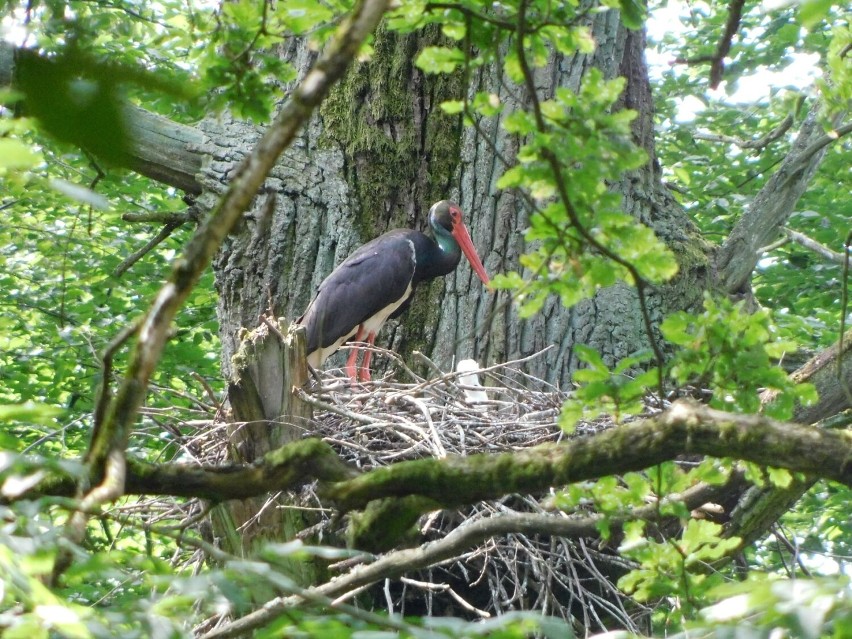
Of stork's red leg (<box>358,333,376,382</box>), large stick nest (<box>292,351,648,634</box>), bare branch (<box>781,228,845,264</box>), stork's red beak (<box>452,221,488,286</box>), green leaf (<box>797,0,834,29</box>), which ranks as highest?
stork's red beak (<box>452,221,488,286</box>)

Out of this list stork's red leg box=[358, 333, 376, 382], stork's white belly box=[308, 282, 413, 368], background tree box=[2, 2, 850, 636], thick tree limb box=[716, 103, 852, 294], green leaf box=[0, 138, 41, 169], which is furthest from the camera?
stork's white belly box=[308, 282, 413, 368]

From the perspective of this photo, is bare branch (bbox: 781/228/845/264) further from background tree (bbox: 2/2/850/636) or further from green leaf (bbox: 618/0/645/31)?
green leaf (bbox: 618/0/645/31)

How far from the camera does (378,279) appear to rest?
18.2 ft

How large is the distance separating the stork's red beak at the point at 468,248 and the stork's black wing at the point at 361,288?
0.24 meters

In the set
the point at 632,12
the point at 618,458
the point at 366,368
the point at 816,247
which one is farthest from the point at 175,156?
the point at 618,458

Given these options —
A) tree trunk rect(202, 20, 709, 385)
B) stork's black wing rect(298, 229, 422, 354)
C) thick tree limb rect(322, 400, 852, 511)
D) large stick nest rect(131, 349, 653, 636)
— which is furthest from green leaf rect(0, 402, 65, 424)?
stork's black wing rect(298, 229, 422, 354)

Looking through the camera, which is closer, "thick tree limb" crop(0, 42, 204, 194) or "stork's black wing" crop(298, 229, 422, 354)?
"thick tree limb" crop(0, 42, 204, 194)

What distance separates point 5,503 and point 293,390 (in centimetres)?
187

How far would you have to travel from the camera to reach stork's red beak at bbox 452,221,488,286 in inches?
209

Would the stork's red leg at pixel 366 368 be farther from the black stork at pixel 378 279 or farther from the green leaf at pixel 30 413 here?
the green leaf at pixel 30 413

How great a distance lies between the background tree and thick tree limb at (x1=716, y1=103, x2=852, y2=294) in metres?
0.01

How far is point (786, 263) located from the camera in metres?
7.32

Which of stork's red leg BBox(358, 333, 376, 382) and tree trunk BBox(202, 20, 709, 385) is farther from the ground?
tree trunk BBox(202, 20, 709, 385)

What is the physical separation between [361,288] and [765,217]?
1.98m
